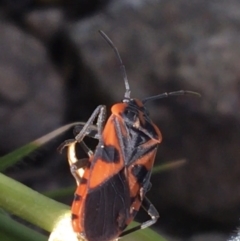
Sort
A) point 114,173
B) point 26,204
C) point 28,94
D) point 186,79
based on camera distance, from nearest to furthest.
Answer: point 26,204, point 114,173, point 186,79, point 28,94

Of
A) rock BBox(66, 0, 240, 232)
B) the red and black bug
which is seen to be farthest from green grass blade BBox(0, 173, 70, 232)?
rock BBox(66, 0, 240, 232)

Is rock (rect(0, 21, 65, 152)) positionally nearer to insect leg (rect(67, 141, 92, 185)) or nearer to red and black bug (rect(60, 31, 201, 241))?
red and black bug (rect(60, 31, 201, 241))

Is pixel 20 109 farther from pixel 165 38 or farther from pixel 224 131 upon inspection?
pixel 224 131

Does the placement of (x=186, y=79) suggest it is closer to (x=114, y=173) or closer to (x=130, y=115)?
(x=130, y=115)

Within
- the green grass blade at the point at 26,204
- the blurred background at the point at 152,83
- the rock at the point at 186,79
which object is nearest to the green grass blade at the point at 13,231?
the green grass blade at the point at 26,204

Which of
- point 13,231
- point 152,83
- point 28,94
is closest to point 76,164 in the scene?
point 13,231
